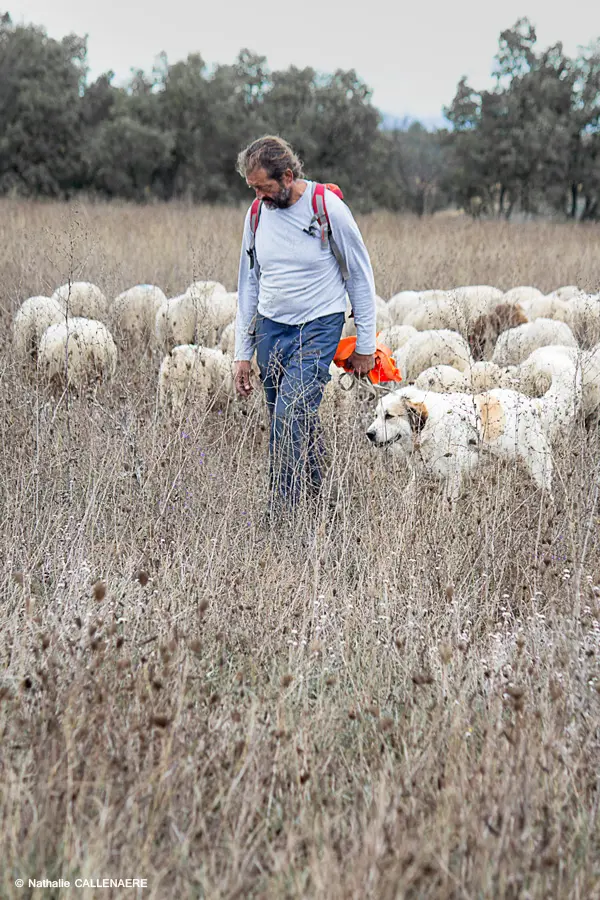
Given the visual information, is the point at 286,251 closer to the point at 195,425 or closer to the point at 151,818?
the point at 195,425

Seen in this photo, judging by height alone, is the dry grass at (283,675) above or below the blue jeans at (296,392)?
below

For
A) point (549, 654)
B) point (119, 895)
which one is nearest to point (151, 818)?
point (119, 895)

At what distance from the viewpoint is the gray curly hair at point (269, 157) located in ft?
13.5

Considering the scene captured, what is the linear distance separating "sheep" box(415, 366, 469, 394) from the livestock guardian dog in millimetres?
711

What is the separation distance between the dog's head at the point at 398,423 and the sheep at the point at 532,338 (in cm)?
201

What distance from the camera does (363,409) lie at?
5.88 metres

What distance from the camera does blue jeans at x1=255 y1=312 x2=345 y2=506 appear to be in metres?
4.36

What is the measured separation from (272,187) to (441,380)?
7.00 ft

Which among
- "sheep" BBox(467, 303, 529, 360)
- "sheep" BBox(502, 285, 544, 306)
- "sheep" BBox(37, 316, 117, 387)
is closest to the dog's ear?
"sheep" BBox(37, 316, 117, 387)

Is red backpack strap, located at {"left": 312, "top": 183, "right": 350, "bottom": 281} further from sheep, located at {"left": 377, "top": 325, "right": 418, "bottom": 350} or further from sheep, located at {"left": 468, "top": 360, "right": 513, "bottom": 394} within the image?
sheep, located at {"left": 377, "top": 325, "right": 418, "bottom": 350}

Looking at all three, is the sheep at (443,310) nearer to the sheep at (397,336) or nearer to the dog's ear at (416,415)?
the sheep at (397,336)

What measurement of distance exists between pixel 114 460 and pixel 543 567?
2.24 m

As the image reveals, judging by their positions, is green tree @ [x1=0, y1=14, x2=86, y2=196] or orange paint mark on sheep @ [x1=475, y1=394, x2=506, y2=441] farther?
green tree @ [x1=0, y1=14, x2=86, y2=196]

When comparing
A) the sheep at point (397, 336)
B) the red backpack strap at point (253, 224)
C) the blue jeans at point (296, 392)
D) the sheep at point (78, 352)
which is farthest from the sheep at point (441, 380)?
the sheep at point (78, 352)
